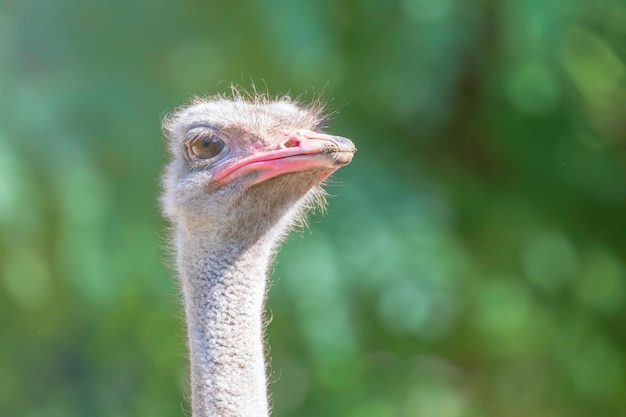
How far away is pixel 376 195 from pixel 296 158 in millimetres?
2807

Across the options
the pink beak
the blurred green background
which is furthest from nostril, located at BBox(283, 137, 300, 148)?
the blurred green background

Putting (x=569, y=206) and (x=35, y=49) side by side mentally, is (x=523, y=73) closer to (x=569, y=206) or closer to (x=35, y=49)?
(x=569, y=206)

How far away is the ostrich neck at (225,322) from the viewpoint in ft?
9.35

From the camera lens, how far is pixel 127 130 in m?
5.66

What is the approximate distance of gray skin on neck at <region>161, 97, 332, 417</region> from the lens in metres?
2.88

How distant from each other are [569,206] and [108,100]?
7.12 feet

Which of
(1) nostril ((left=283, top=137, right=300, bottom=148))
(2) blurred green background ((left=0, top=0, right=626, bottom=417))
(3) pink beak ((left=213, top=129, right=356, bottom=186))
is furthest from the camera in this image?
Result: (2) blurred green background ((left=0, top=0, right=626, bottom=417))

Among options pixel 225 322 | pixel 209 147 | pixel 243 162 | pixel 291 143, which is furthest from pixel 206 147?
pixel 225 322

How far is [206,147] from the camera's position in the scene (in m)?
3.19

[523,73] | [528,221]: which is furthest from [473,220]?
[523,73]

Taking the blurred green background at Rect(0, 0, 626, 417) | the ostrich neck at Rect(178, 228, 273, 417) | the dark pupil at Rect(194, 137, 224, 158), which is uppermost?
the blurred green background at Rect(0, 0, 626, 417)

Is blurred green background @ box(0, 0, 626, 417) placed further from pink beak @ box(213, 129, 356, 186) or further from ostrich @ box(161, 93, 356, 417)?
pink beak @ box(213, 129, 356, 186)

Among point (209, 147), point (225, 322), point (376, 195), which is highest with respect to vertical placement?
point (376, 195)

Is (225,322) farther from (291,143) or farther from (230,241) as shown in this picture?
(291,143)
